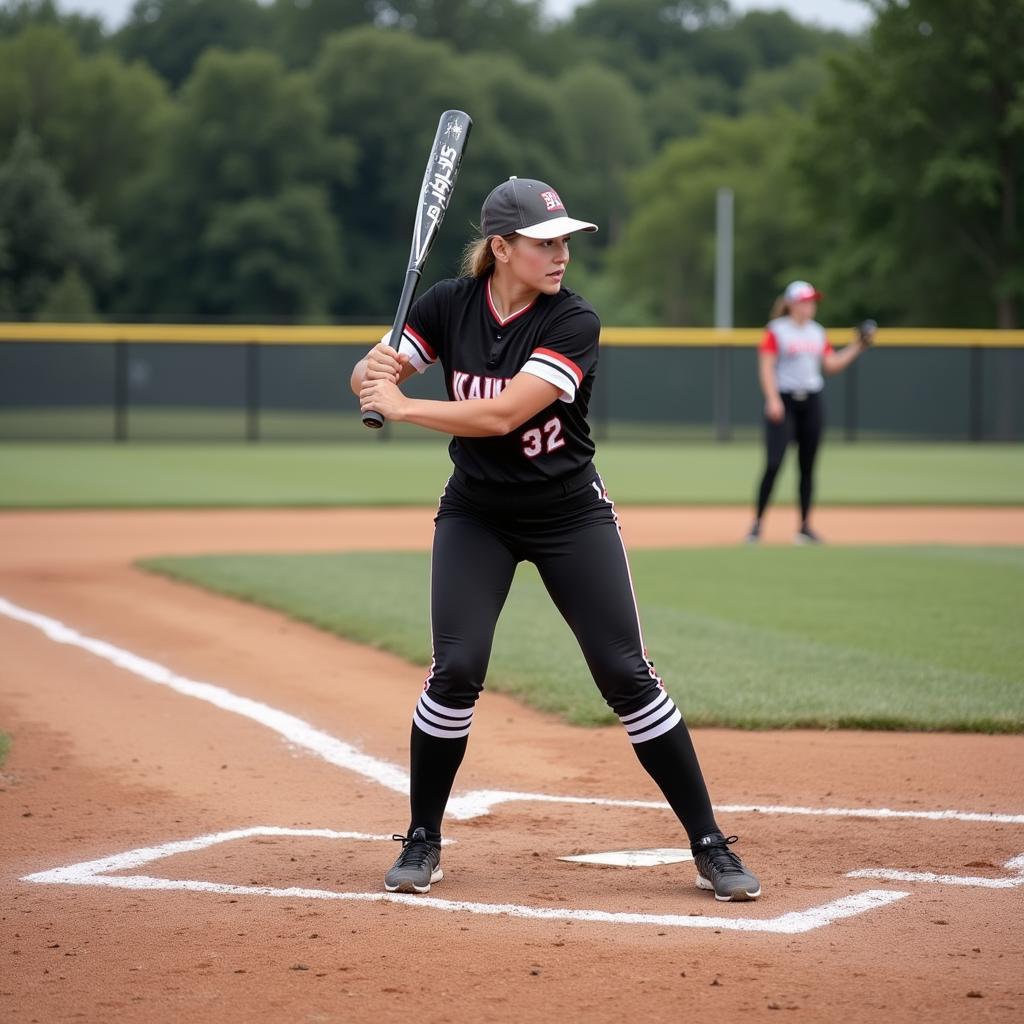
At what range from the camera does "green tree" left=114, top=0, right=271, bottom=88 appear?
287 feet

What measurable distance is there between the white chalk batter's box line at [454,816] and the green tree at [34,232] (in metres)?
47.5

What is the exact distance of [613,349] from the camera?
1192 inches

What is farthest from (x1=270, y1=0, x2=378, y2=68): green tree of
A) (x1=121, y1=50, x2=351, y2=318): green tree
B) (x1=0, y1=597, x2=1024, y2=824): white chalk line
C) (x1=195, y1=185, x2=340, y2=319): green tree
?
(x1=0, y1=597, x2=1024, y2=824): white chalk line

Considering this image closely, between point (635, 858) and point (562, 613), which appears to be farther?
point (635, 858)

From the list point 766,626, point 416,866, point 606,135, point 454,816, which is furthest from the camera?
point 606,135

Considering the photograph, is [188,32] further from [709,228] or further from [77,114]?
[709,228]

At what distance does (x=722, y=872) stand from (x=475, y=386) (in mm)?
1501

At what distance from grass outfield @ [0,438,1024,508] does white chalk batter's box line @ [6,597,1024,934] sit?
35.8 feet

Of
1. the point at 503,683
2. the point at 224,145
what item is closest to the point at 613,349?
the point at 503,683

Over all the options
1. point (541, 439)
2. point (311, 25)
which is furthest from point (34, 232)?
point (541, 439)

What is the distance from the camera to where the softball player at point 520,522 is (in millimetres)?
4363

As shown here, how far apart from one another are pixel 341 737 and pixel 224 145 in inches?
2495

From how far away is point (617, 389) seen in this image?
31.1m

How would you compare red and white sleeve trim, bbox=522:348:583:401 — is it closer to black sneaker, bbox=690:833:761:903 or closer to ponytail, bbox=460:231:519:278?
ponytail, bbox=460:231:519:278
